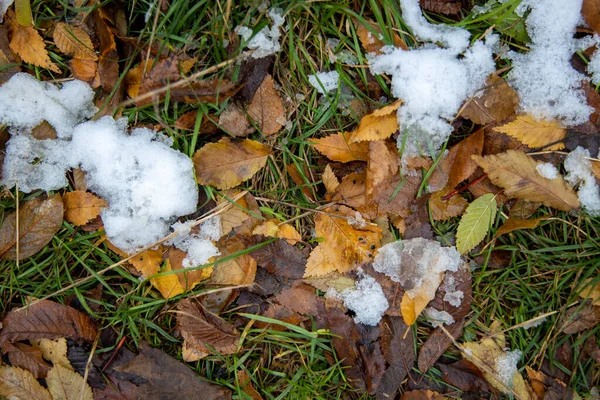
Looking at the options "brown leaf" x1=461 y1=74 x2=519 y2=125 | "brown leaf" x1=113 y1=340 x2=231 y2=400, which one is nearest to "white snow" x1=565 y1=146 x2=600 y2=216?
→ "brown leaf" x1=461 y1=74 x2=519 y2=125

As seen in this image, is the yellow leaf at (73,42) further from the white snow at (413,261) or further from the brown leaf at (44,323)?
the white snow at (413,261)

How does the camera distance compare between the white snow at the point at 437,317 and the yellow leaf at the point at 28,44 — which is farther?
the white snow at the point at 437,317

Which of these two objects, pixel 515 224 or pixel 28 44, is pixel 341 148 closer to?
pixel 515 224

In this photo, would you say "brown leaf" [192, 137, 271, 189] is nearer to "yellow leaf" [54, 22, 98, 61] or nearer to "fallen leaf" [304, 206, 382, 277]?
"fallen leaf" [304, 206, 382, 277]

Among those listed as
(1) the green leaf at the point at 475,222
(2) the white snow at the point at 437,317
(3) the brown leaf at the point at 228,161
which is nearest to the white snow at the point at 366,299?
(2) the white snow at the point at 437,317

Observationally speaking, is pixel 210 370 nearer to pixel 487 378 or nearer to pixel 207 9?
pixel 487 378

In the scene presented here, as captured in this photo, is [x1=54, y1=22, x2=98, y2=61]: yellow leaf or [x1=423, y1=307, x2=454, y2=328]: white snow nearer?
[x1=54, y1=22, x2=98, y2=61]: yellow leaf

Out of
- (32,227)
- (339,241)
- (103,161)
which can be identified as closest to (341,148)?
(339,241)
